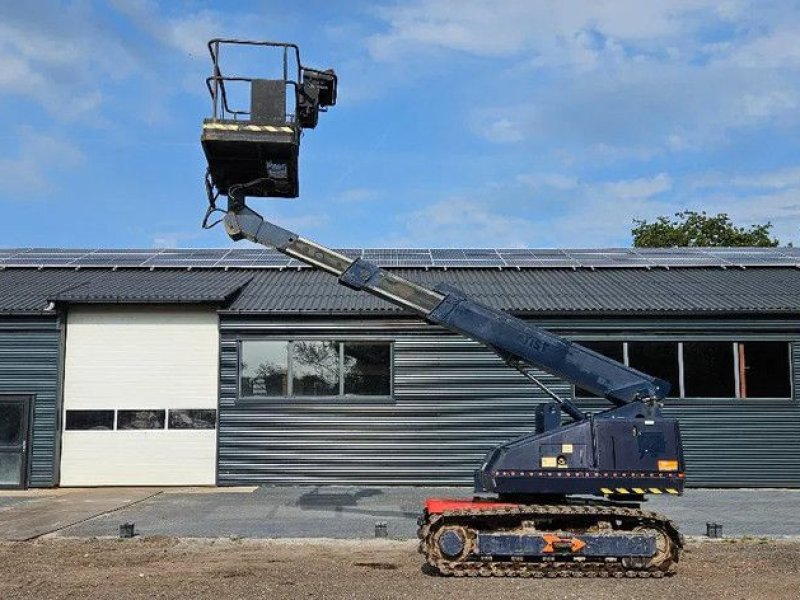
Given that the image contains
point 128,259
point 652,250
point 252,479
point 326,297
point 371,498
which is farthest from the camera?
point 652,250

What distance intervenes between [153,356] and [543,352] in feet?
35.6

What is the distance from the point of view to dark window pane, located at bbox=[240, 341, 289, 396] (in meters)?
17.3

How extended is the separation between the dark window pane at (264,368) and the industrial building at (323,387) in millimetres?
31

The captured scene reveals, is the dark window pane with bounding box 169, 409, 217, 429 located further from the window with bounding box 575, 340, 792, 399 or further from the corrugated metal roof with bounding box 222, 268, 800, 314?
the window with bounding box 575, 340, 792, 399

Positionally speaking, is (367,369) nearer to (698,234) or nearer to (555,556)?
(555,556)

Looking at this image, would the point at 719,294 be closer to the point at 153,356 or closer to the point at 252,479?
the point at 252,479

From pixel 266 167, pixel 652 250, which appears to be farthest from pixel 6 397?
pixel 652 250

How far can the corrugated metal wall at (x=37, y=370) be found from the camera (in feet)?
55.6

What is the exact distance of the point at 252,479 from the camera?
670 inches

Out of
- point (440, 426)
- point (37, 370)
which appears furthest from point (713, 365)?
point (37, 370)

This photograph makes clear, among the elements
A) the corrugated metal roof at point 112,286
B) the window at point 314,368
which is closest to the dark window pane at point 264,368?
the window at point 314,368

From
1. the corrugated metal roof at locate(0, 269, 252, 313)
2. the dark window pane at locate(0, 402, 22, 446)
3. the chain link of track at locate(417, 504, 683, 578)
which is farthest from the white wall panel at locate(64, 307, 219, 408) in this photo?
the chain link of track at locate(417, 504, 683, 578)

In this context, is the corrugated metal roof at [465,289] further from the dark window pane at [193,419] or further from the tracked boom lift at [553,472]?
the tracked boom lift at [553,472]

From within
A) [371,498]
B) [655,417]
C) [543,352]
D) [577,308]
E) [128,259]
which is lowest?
[371,498]
